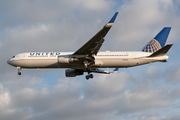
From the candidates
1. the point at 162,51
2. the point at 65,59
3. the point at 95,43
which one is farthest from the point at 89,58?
the point at 162,51

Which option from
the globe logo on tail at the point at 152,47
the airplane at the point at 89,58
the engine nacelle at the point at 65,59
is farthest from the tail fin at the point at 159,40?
the engine nacelle at the point at 65,59

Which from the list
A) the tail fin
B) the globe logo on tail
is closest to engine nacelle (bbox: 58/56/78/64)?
the globe logo on tail

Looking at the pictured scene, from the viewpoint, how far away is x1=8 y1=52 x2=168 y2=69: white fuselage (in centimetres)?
3894

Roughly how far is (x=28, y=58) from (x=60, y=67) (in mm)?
5129

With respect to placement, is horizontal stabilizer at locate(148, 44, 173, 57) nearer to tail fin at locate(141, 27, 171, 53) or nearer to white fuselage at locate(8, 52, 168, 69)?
white fuselage at locate(8, 52, 168, 69)

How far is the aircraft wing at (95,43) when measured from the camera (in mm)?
31453

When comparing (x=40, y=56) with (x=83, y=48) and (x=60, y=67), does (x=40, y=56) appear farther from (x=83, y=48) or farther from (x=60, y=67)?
(x=83, y=48)

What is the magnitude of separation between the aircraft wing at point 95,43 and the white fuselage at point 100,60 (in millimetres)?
2115

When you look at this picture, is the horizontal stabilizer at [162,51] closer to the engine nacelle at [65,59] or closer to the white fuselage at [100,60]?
the white fuselage at [100,60]

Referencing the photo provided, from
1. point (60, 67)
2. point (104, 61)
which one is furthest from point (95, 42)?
point (60, 67)

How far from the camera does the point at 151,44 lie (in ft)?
140

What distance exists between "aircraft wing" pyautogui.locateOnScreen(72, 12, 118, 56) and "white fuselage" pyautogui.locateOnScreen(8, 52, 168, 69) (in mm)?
2115

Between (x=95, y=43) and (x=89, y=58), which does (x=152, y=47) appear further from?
(x=95, y=43)

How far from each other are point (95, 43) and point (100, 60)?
4.54 metres
